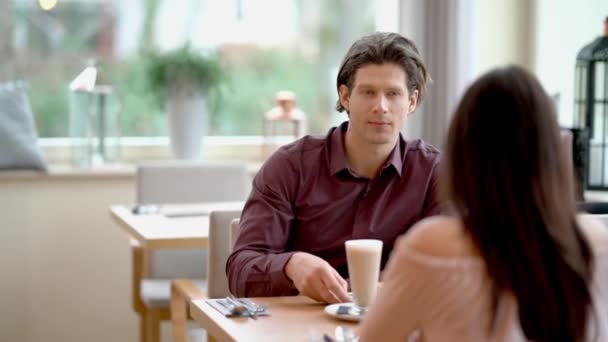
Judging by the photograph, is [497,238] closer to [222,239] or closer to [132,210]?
[222,239]

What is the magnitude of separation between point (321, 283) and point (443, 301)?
2.22ft

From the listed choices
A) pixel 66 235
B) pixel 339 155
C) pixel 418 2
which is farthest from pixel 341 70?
pixel 66 235

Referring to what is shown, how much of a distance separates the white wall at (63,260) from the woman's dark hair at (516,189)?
3343 millimetres

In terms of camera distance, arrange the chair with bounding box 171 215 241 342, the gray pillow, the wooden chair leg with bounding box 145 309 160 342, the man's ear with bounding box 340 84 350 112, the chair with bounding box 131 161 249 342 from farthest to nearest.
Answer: the gray pillow
the chair with bounding box 131 161 249 342
the wooden chair leg with bounding box 145 309 160 342
the chair with bounding box 171 215 241 342
the man's ear with bounding box 340 84 350 112

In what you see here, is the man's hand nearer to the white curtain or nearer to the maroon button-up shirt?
the maroon button-up shirt

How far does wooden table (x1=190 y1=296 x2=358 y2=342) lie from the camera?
1814 millimetres

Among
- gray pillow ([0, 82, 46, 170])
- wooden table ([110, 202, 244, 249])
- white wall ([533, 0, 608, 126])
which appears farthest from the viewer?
gray pillow ([0, 82, 46, 170])

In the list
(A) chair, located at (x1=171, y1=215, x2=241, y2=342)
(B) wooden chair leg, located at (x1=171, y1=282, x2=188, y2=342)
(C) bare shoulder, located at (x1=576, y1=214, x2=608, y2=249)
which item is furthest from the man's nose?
(B) wooden chair leg, located at (x1=171, y1=282, x2=188, y2=342)

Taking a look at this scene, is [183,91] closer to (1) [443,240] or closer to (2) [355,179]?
(2) [355,179]

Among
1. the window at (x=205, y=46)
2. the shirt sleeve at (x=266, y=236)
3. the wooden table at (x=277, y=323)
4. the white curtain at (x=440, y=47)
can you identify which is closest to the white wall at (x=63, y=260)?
the window at (x=205, y=46)

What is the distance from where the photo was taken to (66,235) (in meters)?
4.55

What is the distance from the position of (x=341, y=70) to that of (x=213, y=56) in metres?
2.48

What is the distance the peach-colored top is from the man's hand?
577mm

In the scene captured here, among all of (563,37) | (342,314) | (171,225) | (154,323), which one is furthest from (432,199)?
(563,37)
